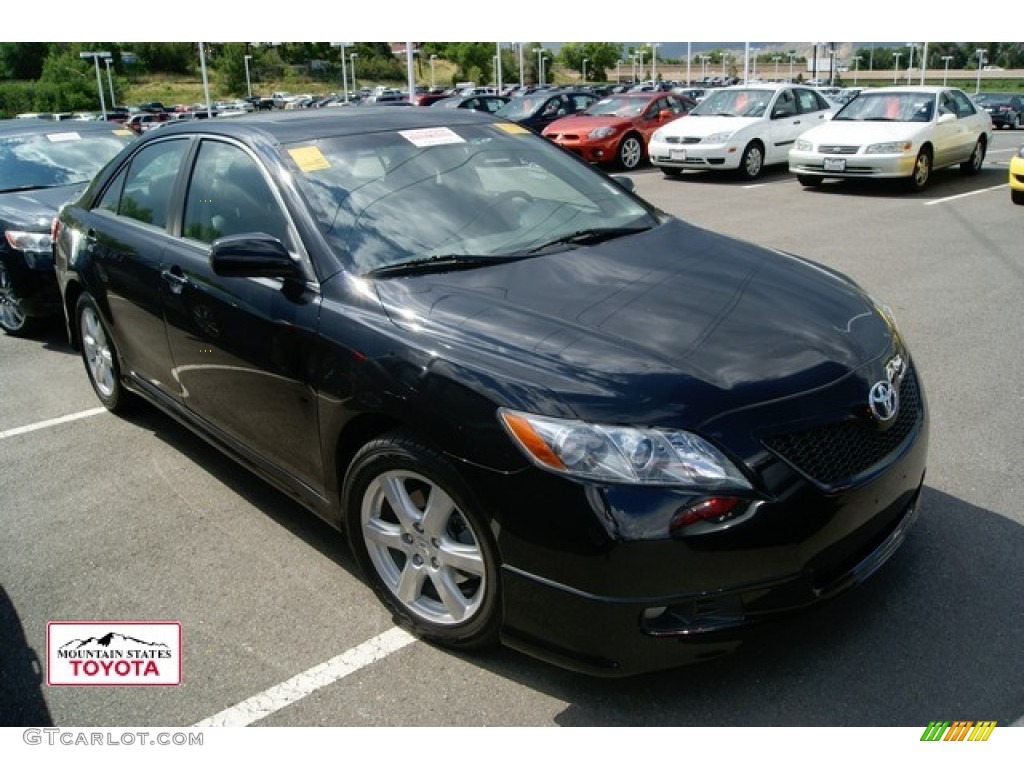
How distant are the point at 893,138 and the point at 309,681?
12544mm

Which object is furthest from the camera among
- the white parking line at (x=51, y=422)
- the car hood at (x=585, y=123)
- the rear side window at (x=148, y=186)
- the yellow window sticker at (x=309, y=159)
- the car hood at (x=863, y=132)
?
the car hood at (x=585, y=123)

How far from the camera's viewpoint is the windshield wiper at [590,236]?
3441mm

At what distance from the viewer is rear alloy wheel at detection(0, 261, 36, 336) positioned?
22.3ft

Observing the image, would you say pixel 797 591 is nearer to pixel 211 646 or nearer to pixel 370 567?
pixel 370 567

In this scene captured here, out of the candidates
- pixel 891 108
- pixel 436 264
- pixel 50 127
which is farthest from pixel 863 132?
pixel 436 264

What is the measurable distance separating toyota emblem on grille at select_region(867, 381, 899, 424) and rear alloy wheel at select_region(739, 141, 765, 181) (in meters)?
13.2

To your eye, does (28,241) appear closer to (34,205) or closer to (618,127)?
(34,205)

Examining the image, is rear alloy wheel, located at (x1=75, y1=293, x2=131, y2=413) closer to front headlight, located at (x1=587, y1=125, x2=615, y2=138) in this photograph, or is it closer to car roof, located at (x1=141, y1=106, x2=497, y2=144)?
car roof, located at (x1=141, y1=106, x2=497, y2=144)

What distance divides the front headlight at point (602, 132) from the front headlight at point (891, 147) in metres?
5.66

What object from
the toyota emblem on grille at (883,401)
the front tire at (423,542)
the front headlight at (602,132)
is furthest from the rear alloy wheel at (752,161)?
the front tire at (423,542)

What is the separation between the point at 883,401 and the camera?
2.73 m

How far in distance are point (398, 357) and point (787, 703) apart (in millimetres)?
1547

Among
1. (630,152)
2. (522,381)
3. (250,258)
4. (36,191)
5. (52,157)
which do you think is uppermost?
(52,157)

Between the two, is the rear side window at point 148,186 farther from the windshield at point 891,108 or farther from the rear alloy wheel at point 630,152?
the rear alloy wheel at point 630,152
